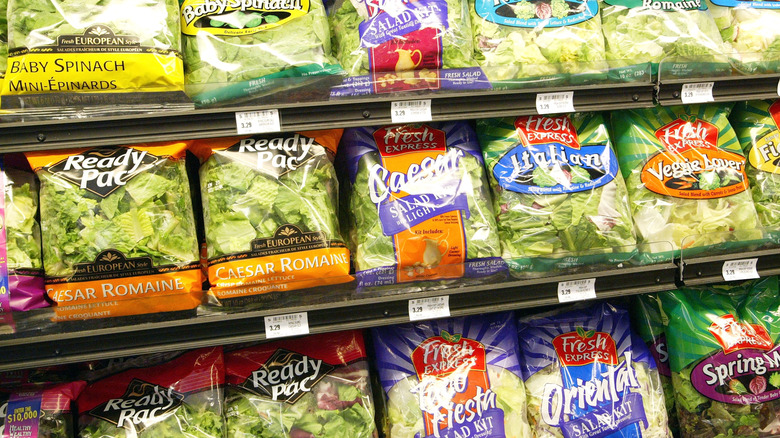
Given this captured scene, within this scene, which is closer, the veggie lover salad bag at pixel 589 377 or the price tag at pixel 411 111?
the price tag at pixel 411 111

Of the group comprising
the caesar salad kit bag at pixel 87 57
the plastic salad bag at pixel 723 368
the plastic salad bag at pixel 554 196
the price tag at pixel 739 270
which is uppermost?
the caesar salad kit bag at pixel 87 57

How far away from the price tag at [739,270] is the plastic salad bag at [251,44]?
1353 millimetres

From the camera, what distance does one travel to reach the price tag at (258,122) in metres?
1.54

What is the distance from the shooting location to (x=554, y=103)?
171 cm

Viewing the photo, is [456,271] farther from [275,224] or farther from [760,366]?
[760,366]

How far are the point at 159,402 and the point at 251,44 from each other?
1070mm

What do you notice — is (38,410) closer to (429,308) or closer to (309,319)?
(309,319)

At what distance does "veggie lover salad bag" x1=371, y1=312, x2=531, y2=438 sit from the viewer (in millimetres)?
1764

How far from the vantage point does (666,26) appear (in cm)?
188

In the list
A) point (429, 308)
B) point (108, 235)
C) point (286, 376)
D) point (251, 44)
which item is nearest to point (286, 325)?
point (286, 376)

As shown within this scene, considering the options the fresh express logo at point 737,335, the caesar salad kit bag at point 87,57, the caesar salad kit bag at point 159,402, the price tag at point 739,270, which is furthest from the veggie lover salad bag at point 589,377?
the caesar salad kit bag at point 87,57

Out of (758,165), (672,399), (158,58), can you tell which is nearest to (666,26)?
(758,165)

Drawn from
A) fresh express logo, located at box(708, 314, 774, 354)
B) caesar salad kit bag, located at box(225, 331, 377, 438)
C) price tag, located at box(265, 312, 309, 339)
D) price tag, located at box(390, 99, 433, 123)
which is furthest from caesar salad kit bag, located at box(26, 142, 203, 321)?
fresh express logo, located at box(708, 314, 774, 354)

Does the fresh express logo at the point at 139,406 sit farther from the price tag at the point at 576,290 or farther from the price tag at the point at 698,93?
the price tag at the point at 698,93
